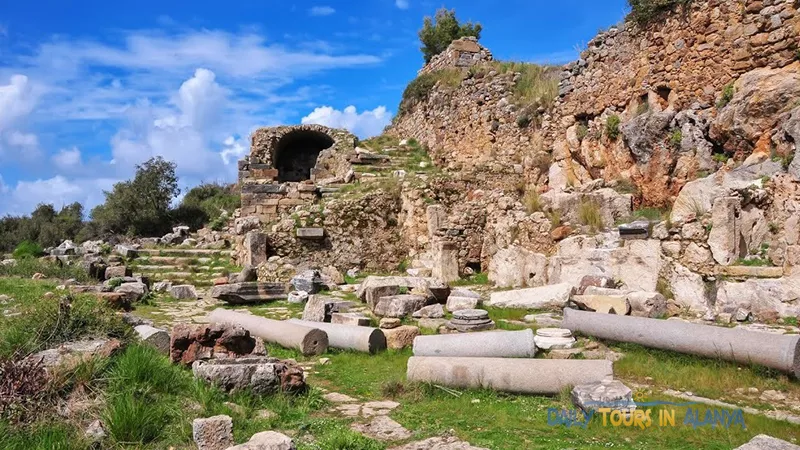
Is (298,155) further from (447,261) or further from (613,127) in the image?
(613,127)

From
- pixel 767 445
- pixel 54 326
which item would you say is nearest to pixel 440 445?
pixel 767 445

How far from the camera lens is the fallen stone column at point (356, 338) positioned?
7728 mm

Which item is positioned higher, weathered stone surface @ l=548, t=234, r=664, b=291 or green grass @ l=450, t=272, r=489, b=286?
weathered stone surface @ l=548, t=234, r=664, b=291

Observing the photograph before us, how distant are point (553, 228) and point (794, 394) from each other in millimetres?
7334

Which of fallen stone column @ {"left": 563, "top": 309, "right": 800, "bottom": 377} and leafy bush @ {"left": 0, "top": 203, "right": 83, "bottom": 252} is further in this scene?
leafy bush @ {"left": 0, "top": 203, "right": 83, "bottom": 252}

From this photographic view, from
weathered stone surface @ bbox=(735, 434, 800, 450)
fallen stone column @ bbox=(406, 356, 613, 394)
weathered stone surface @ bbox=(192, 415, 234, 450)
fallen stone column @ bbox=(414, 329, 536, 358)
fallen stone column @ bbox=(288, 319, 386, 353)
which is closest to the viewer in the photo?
weathered stone surface @ bbox=(735, 434, 800, 450)

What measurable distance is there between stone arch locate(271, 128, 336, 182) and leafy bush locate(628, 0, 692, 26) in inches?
702

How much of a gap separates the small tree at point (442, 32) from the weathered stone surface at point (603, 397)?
28.5 m

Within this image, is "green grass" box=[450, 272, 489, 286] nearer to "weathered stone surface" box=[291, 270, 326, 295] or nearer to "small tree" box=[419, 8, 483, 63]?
"weathered stone surface" box=[291, 270, 326, 295]

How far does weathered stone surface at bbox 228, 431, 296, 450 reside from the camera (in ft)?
13.2

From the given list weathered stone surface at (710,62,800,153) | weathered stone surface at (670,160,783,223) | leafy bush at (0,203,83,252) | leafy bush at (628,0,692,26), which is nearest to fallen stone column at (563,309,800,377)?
weathered stone surface at (670,160,783,223)

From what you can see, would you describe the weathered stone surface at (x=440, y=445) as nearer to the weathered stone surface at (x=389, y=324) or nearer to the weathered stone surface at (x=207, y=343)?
the weathered stone surface at (x=207, y=343)

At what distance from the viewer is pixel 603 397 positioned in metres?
5.11

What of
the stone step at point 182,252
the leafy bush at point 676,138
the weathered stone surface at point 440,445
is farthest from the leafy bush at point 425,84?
the weathered stone surface at point 440,445
